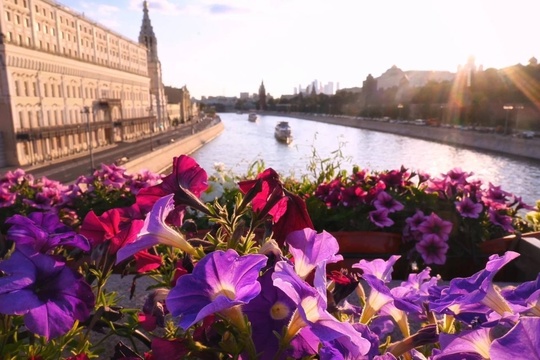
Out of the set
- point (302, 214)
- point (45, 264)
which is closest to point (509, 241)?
point (302, 214)

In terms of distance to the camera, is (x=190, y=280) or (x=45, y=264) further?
(x=45, y=264)

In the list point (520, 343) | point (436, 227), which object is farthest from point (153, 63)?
point (520, 343)

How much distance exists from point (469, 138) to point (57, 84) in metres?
40.0

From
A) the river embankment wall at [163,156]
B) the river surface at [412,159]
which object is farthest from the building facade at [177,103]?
the river surface at [412,159]

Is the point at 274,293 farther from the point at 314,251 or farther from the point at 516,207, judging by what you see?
the point at 516,207

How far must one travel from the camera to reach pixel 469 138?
46156 mm

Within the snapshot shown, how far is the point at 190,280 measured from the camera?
28.5 inches

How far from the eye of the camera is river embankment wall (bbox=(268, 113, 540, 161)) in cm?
3622

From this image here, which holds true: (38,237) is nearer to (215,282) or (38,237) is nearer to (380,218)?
(215,282)

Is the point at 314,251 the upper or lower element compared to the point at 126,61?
lower

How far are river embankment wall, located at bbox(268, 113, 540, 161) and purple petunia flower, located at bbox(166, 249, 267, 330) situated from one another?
39591 mm

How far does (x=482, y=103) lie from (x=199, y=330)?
60248mm

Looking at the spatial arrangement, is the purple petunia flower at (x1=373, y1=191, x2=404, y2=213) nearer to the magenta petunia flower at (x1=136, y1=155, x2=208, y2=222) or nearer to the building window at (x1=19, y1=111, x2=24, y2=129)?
the magenta petunia flower at (x1=136, y1=155, x2=208, y2=222)

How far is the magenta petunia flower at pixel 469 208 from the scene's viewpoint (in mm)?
3295
